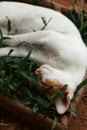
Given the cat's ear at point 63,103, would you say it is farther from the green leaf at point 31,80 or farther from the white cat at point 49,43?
the green leaf at point 31,80

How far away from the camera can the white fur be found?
2.22 meters

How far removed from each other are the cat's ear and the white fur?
47 millimetres

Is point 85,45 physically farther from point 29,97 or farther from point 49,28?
point 29,97

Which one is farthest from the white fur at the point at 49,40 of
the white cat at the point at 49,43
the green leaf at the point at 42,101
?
the green leaf at the point at 42,101

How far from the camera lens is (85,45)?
2.43 metres

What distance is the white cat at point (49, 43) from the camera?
217cm

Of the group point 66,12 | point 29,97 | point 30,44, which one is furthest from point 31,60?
point 66,12

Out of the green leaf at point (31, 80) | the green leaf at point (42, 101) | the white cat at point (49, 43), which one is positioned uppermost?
the white cat at point (49, 43)

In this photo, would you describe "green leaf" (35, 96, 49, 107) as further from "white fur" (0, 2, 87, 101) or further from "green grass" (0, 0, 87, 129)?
"white fur" (0, 2, 87, 101)

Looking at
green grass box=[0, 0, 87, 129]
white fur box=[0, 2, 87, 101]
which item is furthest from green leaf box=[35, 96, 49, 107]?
white fur box=[0, 2, 87, 101]

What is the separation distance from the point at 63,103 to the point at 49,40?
35 centimetres

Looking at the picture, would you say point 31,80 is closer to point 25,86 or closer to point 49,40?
→ point 25,86

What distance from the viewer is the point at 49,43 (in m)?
2.26

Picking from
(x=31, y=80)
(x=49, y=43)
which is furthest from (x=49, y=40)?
(x=31, y=80)
